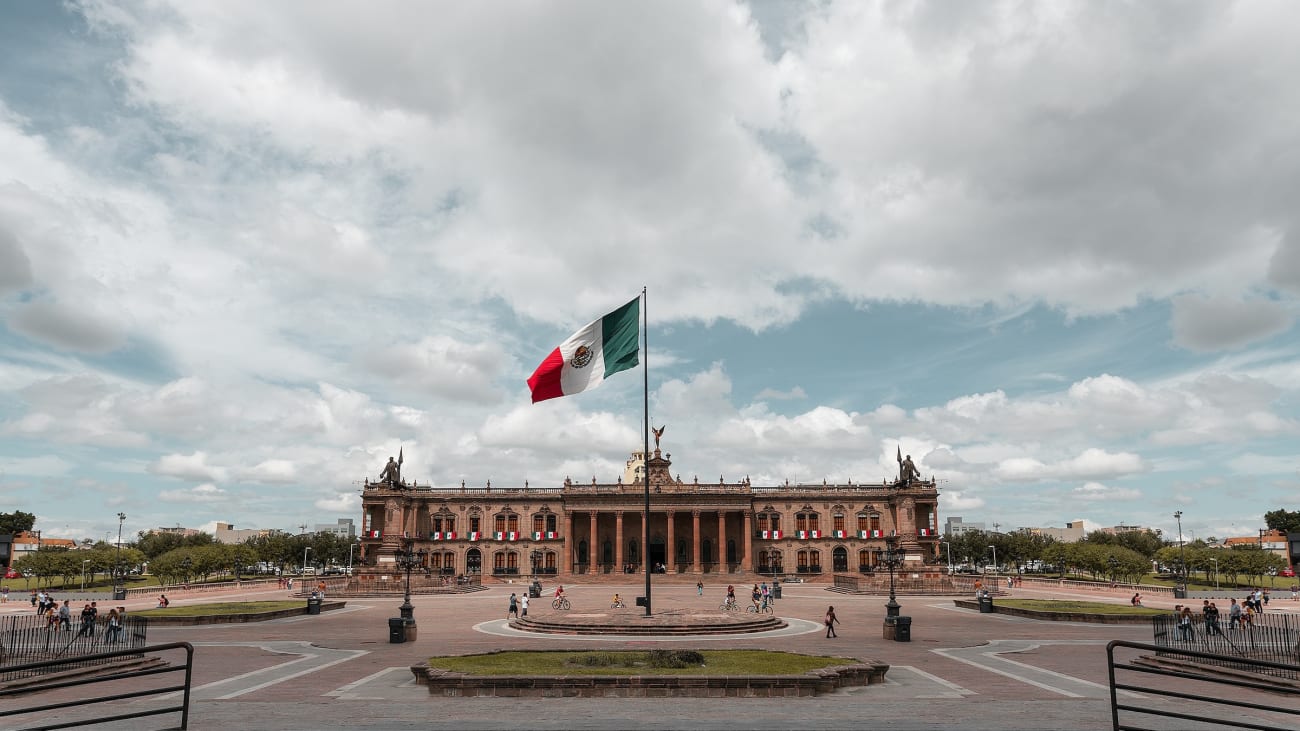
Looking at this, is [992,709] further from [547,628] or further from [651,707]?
[547,628]

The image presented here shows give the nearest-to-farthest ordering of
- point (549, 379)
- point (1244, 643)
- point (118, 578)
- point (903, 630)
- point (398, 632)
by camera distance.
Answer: point (1244, 643) → point (903, 630) → point (398, 632) → point (549, 379) → point (118, 578)

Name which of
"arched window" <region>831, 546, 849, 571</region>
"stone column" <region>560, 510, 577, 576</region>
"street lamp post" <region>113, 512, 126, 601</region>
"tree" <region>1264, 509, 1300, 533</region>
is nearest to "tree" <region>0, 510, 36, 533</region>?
"street lamp post" <region>113, 512, 126, 601</region>

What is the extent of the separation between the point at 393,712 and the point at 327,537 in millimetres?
127299

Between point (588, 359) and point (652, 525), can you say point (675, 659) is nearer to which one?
point (588, 359)

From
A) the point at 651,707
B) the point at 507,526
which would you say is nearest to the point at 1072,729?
the point at 651,707

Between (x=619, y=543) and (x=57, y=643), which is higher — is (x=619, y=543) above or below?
below

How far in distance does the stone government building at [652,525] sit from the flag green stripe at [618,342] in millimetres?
69211

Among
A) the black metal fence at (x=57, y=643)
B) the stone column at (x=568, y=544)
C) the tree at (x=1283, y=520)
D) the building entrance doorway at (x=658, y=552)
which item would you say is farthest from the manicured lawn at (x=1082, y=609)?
the tree at (x=1283, y=520)

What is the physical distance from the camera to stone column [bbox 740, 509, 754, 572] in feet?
319

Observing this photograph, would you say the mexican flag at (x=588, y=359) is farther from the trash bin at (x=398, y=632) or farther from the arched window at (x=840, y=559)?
the arched window at (x=840, y=559)

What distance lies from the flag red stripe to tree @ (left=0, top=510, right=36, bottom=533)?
126 meters

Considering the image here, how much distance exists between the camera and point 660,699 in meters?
16.7

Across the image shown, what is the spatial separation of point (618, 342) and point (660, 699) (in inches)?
672

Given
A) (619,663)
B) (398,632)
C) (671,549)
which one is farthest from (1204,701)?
(671,549)
